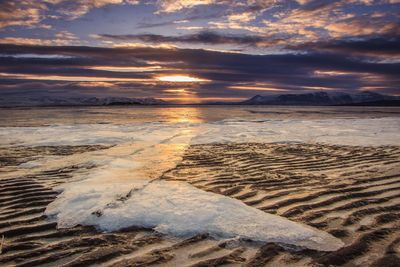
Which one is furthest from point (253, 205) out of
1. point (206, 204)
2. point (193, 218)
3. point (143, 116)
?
point (143, 116)

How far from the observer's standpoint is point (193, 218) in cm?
464

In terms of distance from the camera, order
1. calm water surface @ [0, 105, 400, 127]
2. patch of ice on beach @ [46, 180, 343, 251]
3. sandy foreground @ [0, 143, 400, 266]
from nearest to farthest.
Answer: sandy foreground @ [0, 143, 400, 266], patch of ice on beach @ [46, 180, 343, 251], calm water surface @ [0, 105, 400, 127]

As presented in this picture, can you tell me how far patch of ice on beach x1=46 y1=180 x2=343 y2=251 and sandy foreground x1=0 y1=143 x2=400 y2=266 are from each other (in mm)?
160

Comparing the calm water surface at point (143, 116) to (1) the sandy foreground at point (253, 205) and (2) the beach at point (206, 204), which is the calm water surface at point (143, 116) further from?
(1) the sandy foreground at point (253, 205)

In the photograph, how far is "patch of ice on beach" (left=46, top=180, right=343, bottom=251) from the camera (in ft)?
13.3

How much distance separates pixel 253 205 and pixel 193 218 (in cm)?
105

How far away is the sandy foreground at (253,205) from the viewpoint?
3602 millimetres

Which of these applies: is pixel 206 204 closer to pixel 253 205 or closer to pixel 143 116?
pixel 253 205

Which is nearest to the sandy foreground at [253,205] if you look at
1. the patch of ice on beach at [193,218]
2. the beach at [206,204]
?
the beach at [206,204]

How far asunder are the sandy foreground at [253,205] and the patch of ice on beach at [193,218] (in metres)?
0.16

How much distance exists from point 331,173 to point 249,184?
2.01 meters

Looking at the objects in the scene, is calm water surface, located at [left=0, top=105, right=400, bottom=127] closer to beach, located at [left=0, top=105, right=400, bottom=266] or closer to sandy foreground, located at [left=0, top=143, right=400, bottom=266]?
beach, located at [left=0, top=105, right=400, bottom=266]

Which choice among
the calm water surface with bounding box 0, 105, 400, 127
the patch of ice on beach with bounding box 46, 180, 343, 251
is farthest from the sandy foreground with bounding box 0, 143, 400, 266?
the calm water surface with bounding box 0, 105, 400, 127

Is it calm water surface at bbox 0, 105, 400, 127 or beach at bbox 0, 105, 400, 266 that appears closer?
beach at bbox 0, 105, 400, 266
